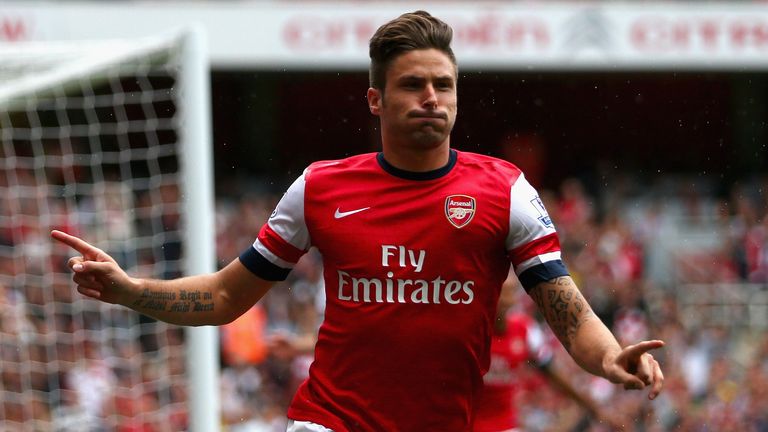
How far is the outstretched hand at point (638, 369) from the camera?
3555 millimetres

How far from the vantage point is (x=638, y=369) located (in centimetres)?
361

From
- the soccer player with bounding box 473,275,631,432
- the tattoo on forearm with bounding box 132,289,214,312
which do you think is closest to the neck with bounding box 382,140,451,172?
the tattoo on forearm with bounding box 132,289,214,312

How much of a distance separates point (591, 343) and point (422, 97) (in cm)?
99

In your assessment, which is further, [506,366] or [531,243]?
[506,366]

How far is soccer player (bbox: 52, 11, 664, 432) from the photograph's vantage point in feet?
13.3

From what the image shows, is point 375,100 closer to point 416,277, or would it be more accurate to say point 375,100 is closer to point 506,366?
point 416,277

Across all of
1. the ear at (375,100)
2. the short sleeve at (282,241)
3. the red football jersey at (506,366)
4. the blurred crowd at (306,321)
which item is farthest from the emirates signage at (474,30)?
the ear at (375,100)

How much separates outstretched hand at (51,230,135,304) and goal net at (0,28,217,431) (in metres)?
3.14

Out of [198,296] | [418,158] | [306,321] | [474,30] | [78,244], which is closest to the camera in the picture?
[418,158]

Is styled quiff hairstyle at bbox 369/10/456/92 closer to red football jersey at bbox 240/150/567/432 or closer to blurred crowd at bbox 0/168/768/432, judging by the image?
red football jersey at bbox 240/150/567/432

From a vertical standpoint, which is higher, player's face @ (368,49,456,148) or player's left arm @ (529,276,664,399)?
player's face @ (368,49,456,148)

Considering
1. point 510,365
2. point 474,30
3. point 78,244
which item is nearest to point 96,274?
point 78,244

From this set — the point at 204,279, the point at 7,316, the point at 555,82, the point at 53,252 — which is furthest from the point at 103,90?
the point at 204,279

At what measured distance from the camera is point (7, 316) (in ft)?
29.3
